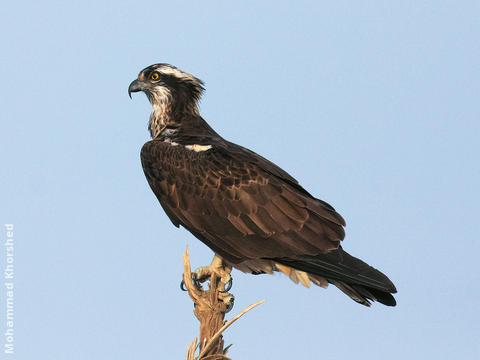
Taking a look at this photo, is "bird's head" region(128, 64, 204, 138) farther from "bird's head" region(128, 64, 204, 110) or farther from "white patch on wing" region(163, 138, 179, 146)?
"white patch on wing" region(163, 138, 179, 146)

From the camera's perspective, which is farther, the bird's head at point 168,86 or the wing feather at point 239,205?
the bird's head at point 168,86

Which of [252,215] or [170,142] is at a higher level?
[170,142]

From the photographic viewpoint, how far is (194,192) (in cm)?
967

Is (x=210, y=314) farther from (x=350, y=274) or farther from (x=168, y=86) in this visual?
(x=168, y=86)

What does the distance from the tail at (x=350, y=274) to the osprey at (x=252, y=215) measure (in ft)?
0.04

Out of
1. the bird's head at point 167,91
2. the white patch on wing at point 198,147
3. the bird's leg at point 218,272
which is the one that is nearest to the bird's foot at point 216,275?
the bird's leg at point 218,272

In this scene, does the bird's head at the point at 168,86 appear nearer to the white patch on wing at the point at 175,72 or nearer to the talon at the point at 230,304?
the white patch on wing at the point at 175,72

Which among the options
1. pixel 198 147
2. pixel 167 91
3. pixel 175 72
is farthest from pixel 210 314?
pixel 175 72

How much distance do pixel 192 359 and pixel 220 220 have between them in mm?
1774

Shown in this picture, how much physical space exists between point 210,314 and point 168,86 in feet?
11.7

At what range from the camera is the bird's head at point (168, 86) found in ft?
36.1

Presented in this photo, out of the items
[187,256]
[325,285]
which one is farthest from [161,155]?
[325,285]

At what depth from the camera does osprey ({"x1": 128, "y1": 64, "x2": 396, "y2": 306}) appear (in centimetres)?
919

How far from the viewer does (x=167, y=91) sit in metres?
11.0
